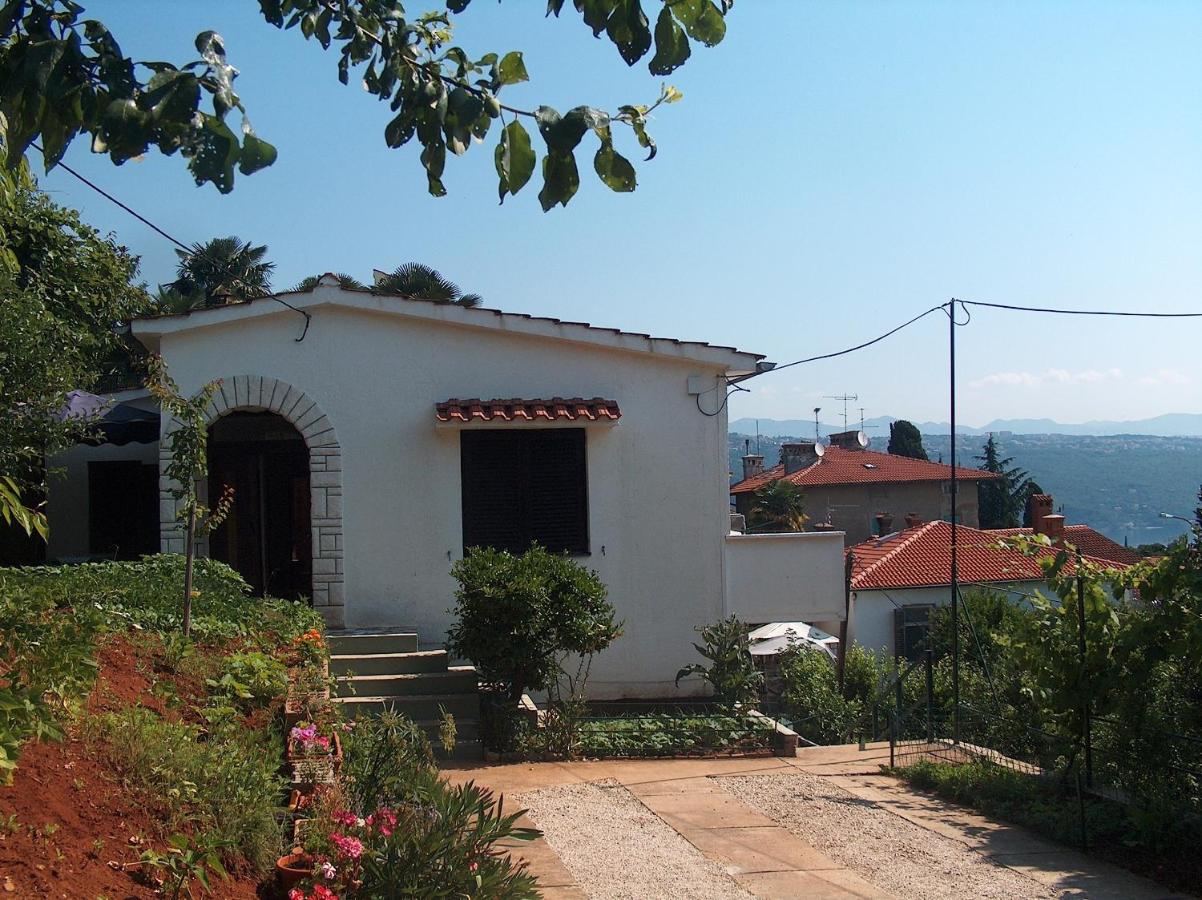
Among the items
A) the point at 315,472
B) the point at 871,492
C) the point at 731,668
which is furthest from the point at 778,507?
the point at 315,472

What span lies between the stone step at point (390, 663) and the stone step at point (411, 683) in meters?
0.10

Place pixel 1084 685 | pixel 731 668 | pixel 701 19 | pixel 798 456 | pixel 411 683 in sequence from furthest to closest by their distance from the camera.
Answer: pixel 798 456 → pixel 731 668 → pixel 411 683 → pixel 1084 685 → pixel 701 19

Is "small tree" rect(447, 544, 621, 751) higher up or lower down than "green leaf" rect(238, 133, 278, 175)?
lower down

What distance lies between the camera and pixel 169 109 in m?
2.92

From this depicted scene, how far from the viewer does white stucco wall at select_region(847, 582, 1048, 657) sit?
86.2 ft

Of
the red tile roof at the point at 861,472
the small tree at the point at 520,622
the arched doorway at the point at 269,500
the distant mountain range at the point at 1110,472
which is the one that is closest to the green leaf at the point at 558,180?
the small tree at the point at 520,622

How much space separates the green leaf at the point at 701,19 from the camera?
3.37 meters

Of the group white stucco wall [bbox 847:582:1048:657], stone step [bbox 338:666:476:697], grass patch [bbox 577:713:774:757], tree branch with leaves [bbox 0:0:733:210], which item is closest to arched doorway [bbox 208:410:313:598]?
stone step [bbox 338:666:476:697]

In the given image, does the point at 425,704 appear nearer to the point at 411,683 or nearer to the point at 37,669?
the point at 411,683

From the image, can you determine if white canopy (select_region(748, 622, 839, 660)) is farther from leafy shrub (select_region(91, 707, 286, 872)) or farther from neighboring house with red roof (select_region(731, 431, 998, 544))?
neighboring house with red roof (select_region(731, 431, 998, 544))

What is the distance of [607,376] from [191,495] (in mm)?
5684

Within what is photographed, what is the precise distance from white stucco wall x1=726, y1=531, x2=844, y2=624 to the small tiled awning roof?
219 cm

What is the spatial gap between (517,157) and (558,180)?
0.14 m

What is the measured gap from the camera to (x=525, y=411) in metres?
12.5
